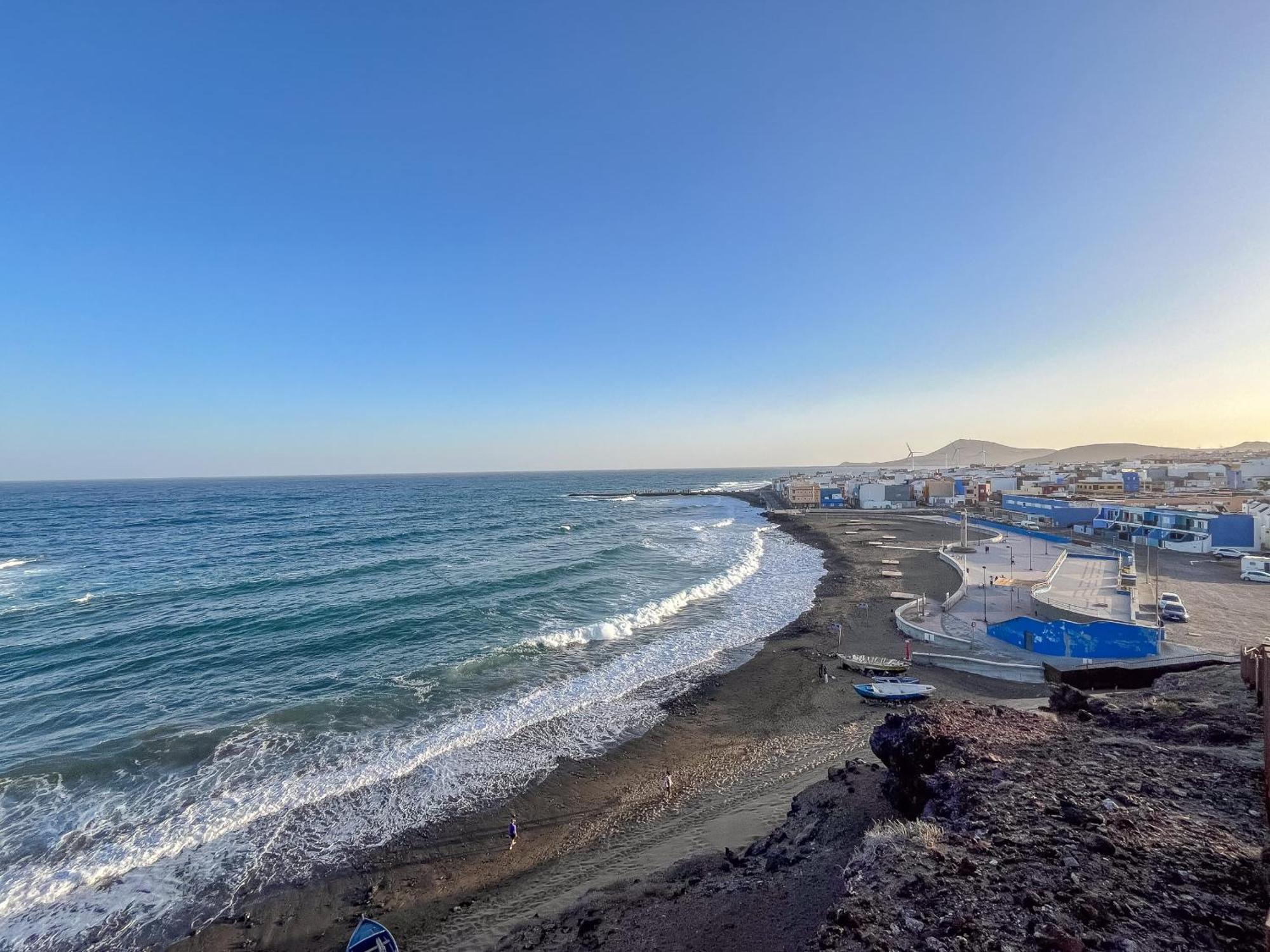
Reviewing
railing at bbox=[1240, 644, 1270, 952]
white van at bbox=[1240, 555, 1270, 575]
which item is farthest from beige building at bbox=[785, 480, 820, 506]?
railing at bbox=[1240, 644, 1270, 952]

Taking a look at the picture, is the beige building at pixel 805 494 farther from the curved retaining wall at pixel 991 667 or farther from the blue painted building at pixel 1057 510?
the curved retaining wall at pixel 991 667

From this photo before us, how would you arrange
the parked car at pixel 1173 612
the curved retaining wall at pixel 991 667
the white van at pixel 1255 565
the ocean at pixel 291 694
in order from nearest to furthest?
the ocean at pixel 291 694 → the curved retaining wall at pixel 991 667 → the parked car at pixel 1173 612 → the white van at pixel 1255 565

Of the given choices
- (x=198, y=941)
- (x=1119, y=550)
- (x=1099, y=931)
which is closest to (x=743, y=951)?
(x=1099, y=931)

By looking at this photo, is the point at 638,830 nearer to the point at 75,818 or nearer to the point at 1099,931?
the point at 1099,931

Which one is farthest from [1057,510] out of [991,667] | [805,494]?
[991,667]

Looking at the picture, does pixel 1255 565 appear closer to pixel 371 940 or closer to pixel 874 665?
pixel 874 665

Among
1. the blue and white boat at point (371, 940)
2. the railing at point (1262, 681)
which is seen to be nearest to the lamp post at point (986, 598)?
the railing at point (1262, 681)

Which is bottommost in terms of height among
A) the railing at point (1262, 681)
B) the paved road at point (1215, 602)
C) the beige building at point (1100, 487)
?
the paved road at point (1215, 602)

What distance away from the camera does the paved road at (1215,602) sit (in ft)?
64.2

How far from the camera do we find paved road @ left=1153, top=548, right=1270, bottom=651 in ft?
64.2

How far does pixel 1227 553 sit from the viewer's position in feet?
116

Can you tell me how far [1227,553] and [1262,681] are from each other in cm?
3906

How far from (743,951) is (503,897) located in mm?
5266

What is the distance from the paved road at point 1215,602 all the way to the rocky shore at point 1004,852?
11.9 m
